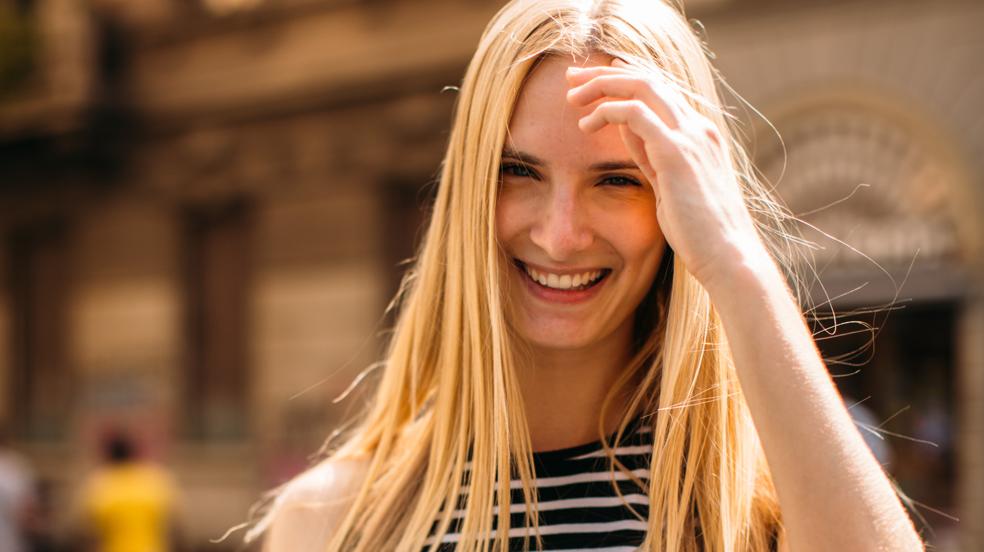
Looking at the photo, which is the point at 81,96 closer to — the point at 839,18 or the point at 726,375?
the point at 839,18

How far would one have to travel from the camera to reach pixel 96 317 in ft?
40.3

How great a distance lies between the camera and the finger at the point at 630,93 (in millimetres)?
1563

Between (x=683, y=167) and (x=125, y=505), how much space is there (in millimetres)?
5918

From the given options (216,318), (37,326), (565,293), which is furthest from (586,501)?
(37,326)

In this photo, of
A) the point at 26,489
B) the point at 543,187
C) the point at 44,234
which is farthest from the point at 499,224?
the point at 44,234

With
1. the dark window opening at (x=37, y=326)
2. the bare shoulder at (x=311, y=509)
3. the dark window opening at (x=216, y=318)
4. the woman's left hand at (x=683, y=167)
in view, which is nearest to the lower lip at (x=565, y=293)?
the woman's left hand at (x=683, y=167)

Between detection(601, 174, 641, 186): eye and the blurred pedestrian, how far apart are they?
6.72m

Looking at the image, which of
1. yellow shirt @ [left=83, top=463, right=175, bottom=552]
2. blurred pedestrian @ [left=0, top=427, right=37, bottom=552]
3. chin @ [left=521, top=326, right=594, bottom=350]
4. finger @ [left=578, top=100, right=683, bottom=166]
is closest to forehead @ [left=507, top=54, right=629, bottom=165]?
finger @ [left=578, top=100, right=683, bottom=166]

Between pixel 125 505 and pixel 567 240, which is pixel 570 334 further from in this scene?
pixel 125 505

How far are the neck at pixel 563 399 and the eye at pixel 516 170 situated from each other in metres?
0.32

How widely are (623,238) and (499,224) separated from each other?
0.21m

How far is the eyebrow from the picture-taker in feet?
5.62

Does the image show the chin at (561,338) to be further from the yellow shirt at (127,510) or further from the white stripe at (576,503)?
the yellow shirt at (127,510)

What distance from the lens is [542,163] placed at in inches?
68.6
